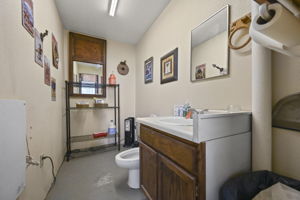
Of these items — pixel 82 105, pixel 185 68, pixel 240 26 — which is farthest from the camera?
pixel 82 105

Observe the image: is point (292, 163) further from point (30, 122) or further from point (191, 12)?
point (30, 122)

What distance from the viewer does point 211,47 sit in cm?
127

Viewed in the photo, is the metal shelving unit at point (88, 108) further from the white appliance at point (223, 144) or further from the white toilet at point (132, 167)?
the white appliance at point (223, 144)

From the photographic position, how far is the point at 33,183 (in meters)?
1.12

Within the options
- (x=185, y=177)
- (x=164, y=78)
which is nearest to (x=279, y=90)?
(x=185, y=177)

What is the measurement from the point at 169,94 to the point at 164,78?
279mm

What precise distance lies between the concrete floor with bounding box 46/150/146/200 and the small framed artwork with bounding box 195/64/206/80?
4.86 feet

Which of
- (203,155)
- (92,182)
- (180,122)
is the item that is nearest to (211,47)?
(180,122)

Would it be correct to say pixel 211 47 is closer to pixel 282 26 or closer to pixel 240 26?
pixel 240 26

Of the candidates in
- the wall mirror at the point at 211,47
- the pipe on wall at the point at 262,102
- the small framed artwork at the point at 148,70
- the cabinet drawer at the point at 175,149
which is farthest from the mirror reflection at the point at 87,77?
the pipe on wall at the point at 262,102

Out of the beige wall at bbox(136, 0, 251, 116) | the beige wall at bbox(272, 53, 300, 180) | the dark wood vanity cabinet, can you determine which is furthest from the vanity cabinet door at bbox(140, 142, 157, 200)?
the beige wall at bbox(272, 53, 300, 180)

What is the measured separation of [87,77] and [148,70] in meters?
1.33

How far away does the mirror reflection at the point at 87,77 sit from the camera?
265cm

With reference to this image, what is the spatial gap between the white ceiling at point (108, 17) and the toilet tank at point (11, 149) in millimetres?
1813
